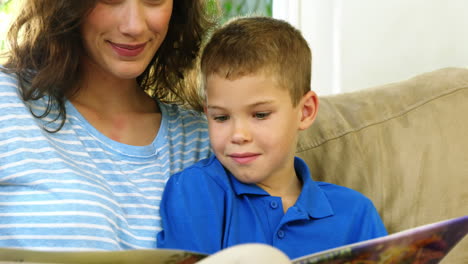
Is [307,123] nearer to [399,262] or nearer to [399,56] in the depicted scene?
[399,262]

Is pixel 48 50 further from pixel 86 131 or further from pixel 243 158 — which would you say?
pixel 243 158

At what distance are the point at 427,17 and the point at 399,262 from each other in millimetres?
1671

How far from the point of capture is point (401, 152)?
175 centimetres

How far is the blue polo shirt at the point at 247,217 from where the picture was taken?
54.1 inches

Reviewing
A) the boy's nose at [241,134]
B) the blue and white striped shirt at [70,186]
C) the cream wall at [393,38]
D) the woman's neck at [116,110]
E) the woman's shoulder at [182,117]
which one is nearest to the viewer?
the blue and white striped shirt at [70,186]

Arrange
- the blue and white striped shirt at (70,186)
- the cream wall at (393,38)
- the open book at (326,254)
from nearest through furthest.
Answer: the open book at (326,254), the blue and white striped shirt at (70,186), the cream wall at (393,38)

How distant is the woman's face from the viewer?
4.60 feet

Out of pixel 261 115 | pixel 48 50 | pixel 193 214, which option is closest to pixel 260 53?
pixel 261 115

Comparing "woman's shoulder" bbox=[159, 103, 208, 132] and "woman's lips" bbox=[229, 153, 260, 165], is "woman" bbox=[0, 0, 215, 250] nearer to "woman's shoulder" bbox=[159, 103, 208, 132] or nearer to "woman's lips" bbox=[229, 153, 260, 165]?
"woman's shoulder" bbox=[159, 103, 208, 132]

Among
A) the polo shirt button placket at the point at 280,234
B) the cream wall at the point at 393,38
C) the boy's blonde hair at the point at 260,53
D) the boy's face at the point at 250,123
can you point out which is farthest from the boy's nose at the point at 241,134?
the cream wall at the point at 393,38

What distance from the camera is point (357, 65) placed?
8.46ft

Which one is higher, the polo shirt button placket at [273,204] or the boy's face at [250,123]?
the boy's face at [250,123]

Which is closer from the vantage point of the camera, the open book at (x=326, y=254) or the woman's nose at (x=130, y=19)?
the open book at (x=326, y=254)

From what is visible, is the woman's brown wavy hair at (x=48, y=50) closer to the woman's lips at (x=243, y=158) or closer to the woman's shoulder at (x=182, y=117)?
the woman's shoulder at (x=182, y=117)
